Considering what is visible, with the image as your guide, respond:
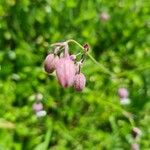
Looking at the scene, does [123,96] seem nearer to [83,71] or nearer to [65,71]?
[83,71]

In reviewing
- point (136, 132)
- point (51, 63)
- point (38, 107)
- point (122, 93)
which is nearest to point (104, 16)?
point (122, 93)

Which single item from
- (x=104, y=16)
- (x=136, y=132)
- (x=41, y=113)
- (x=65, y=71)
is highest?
(x=104, y=16)

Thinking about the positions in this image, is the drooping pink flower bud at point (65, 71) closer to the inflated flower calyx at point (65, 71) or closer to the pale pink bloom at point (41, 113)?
the inflated flower calyx at point (65, 71)

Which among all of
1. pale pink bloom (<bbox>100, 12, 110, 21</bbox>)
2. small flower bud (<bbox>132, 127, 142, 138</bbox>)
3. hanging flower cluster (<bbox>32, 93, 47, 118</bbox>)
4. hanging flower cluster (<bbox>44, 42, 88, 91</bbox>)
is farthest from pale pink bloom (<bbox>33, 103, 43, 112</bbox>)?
hanging flower cluster (<bbox>44, 42, 88, 91</bbox>)

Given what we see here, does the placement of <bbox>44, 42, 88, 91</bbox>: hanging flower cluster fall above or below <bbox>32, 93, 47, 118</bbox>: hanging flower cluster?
above

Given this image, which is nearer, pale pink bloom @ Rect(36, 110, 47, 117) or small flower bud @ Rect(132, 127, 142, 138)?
small flower bud @ Rect(132, 127, 142, 138)

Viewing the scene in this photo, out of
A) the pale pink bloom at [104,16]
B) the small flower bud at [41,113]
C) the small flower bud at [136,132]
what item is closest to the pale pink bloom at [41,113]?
the small flower bud at [41,113]

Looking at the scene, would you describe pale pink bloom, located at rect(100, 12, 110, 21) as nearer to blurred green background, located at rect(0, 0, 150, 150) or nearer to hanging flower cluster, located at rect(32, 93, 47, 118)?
blurred green background, located at rect(0, 0, 150, 150)

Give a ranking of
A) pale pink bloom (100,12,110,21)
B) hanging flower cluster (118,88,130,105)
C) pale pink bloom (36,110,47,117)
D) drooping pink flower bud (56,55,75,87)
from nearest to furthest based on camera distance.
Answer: drooping pink flower bud (56,55,75,87) < pale pink bloom (36,110,47,117) < hanging flower cluster (118,88,130,105) < pale pink bloom (100,12,110,21)
